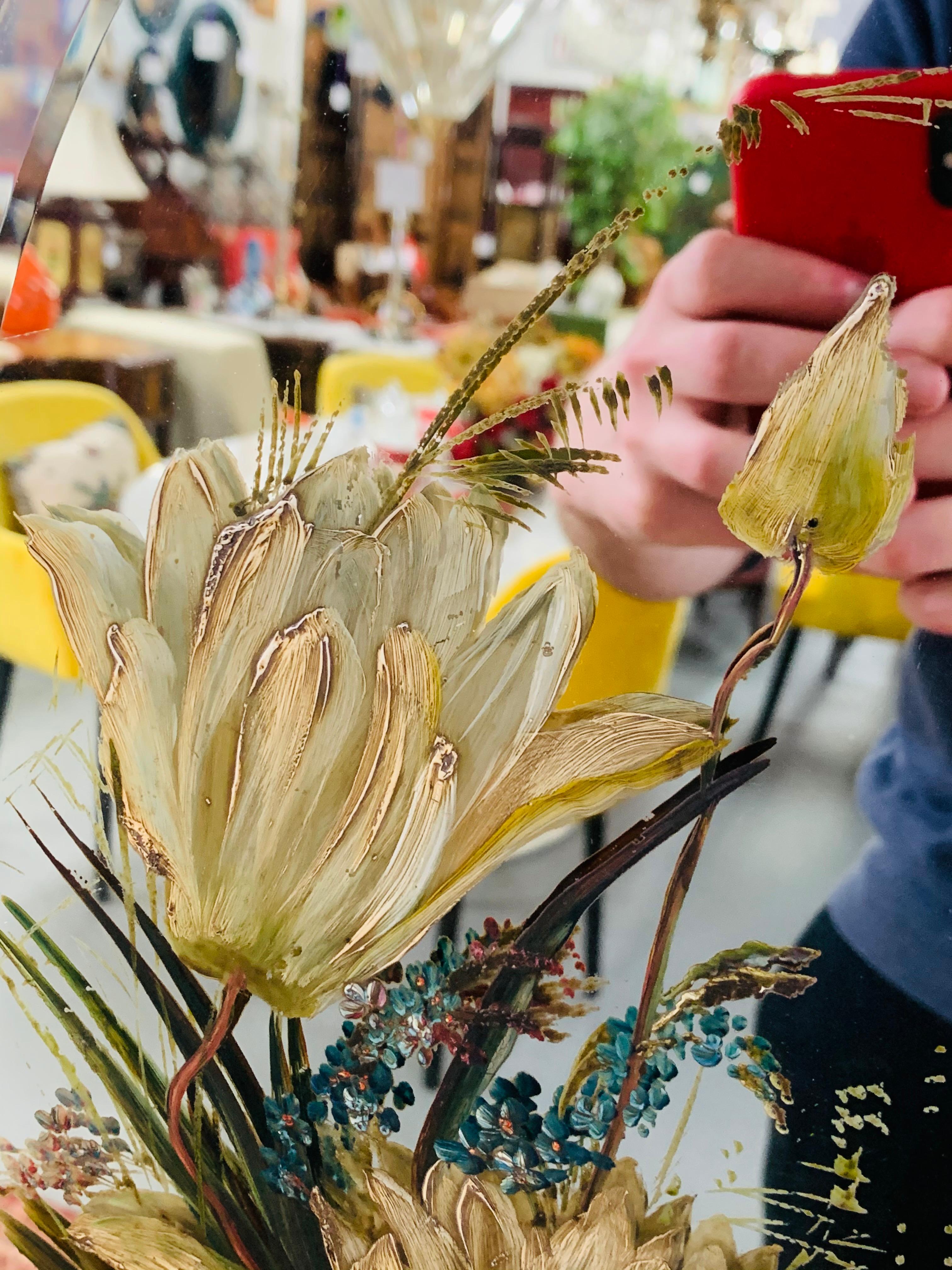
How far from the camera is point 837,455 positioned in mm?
449

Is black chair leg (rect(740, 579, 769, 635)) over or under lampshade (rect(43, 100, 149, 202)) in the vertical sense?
under

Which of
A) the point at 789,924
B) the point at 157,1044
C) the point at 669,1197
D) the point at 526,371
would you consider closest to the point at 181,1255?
the point at 157,1044

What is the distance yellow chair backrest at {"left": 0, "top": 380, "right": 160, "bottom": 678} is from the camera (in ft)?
1.90

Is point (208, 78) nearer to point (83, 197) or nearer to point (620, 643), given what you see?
point (83, 197)

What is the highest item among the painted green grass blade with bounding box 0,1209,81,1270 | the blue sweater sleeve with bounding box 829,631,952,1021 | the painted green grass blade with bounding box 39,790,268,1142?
the blue sweater sleeve with bounding box 829,631,952,1021

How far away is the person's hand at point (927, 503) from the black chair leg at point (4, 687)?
1.70 ft

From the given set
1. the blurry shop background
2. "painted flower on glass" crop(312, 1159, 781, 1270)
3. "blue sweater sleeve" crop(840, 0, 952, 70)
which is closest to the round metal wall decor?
the blurry shop background

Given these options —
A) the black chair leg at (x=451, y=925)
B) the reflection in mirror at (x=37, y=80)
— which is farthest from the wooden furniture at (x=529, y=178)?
the black chair leg at (x=451, y=925)

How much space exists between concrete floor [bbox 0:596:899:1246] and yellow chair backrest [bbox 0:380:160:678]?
21 mm

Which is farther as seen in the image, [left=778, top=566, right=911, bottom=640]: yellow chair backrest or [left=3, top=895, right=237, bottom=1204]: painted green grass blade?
[left=3, top=895, right=237, bottom=1204]: painted green grass blade

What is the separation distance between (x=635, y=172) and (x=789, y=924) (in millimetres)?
403

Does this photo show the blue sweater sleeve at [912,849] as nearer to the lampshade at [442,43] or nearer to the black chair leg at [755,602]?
the black chair leg at [755,602]

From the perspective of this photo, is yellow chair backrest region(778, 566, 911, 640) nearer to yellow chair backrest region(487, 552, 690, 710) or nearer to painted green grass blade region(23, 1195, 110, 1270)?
yellow chair backrest region(487, 552, 690, 710)

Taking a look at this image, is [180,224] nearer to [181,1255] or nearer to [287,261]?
[287,261]
